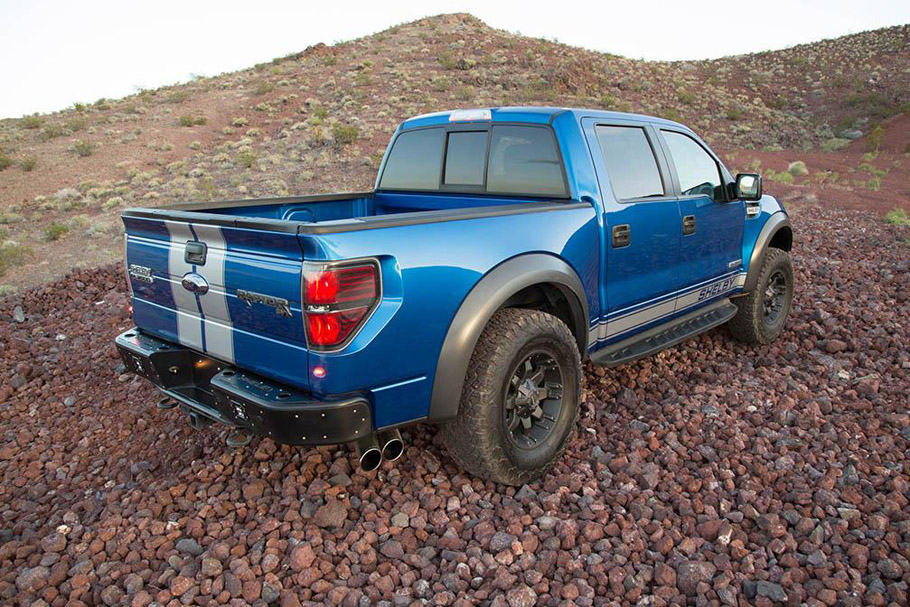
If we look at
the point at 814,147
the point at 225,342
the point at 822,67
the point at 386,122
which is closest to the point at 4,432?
the point at 225,342

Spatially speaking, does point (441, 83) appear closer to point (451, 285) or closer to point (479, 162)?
point (479, 162)

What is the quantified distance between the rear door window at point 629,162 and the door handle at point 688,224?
0.28 metres

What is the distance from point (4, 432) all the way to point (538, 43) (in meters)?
37.7

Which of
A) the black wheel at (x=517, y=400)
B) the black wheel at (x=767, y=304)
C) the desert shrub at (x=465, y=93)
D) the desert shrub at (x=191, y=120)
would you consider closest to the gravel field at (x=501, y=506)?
the black wheel at (x=517, y=400)

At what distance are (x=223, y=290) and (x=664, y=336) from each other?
2.90 metres

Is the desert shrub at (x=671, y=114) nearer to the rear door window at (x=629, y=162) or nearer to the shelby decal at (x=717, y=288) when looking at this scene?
the shelby decal at (x=717, y=288)

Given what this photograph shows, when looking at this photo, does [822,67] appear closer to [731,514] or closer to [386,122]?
[386,122]

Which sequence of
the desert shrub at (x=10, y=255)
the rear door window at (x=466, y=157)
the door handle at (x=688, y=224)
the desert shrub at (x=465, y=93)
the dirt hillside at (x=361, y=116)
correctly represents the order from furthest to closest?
the desert shrub at (x=465, y=93) < the dirt hillside at (x=361, y=116) < the desert shrub at (x=10, y=255) < the door handle at (x=688, y=224) < the rear door window at (x=466, y=157)

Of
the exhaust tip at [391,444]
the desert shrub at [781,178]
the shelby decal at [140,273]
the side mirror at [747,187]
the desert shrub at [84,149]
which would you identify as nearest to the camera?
the exhaust tip at [391,444]

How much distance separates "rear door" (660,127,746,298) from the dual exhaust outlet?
243 centimetres

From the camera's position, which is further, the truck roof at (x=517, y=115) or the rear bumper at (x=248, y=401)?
the truck roof at (x=517, y=115)

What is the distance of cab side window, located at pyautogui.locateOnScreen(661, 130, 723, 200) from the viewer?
4367 millimetres

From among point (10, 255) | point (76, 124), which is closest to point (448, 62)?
point (76, 124)

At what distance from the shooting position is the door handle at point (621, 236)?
3.64 meters
